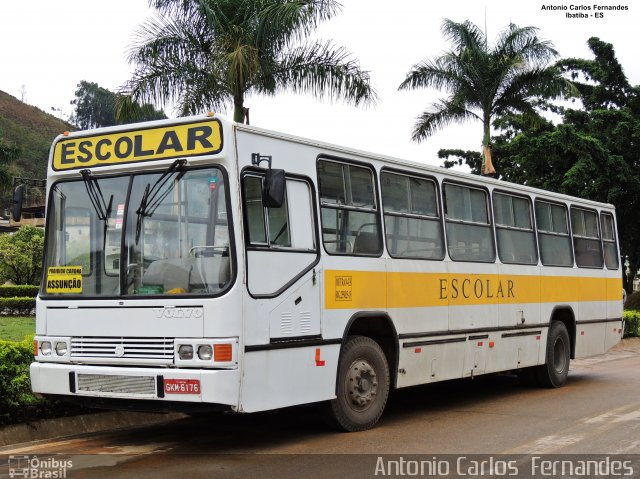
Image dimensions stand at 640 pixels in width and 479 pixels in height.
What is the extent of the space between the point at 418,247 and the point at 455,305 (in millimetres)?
1047

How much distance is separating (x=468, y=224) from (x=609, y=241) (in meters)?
5.39

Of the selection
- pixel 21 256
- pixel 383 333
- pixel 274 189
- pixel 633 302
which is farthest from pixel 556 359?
pixel 21 256

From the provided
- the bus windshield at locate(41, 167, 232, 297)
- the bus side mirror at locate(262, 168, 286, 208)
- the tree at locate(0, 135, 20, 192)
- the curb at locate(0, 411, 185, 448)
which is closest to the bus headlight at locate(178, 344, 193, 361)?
the bus windshield at locate(41, 167, 232, 297)

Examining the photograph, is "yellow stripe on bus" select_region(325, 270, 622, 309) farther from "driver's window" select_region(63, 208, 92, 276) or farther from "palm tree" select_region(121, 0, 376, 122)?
"palm tree" select_region(121, 0, 376, 122)

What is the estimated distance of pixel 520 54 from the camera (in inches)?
990

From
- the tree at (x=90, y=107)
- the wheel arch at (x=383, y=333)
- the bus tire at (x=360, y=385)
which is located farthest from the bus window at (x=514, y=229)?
the tree at (x=90, y=107)

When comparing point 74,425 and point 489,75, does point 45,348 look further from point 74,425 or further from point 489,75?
point 489,75

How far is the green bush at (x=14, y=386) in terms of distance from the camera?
331 inches

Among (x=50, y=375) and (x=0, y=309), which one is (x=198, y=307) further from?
(x=0, y=309)

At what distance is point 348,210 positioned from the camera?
29.0 feet

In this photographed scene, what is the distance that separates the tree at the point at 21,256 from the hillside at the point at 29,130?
199ft

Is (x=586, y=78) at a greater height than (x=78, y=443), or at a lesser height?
greater

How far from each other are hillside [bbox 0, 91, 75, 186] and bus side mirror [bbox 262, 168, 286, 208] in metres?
102

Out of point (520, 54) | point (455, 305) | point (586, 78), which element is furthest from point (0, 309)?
point (455, 305)
